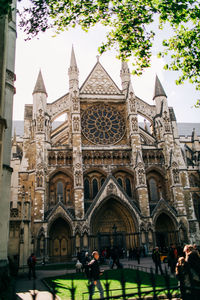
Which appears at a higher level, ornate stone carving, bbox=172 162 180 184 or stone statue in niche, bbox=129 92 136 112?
stone statue in niche, bbox=129 92 136 112

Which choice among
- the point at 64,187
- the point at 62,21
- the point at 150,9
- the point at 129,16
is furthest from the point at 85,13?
the point at 64,187

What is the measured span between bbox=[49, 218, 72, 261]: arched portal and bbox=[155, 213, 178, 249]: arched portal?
867 cm

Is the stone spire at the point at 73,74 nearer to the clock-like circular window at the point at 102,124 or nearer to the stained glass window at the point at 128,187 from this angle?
the clock-like circular window at the point at 102,124

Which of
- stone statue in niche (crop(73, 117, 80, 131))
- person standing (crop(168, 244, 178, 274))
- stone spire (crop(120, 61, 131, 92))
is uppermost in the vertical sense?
stone spire (crop(120, 61, 131, 92))

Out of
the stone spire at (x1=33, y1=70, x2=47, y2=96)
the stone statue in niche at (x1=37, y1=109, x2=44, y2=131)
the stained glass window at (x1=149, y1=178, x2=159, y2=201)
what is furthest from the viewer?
the stone spire at (x1=33, y1=70, x2=47, y2=96)

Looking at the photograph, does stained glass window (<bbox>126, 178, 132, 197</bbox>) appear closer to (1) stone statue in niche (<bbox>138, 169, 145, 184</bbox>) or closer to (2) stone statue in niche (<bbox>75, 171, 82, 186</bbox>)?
(1) stone statue in niche (<bbox>138, 169, 145, 184</bbox>)

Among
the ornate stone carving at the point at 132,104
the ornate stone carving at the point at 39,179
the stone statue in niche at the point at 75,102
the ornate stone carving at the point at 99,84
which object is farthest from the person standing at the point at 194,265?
the ornate stone carving at the point at 99,84

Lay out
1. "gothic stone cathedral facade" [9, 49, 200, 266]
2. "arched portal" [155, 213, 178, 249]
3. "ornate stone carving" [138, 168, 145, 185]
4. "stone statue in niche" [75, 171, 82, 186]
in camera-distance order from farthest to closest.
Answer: "ornate stone carving" [138, 168, 145, 185] → "arched portal" [155, 213, 178, 249] → "stone statue in niche" [75, 171, 82, 186] → "gothic stone cathedral facade" [9, 49, 200, 266]

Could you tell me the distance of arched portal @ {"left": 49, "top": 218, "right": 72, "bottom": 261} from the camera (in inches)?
963

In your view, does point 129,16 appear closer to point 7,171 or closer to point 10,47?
point 10,47

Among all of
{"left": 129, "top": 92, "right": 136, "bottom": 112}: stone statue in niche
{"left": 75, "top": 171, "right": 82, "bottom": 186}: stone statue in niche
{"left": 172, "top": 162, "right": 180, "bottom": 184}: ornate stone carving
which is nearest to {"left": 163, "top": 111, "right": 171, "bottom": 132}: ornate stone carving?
{"left": 129, "top": 92, "right": 136, "bottom": 112}: stone statue in niche

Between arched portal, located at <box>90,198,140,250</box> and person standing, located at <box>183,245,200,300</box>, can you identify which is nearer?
person standing, located at <box>183,245,200,300</box>

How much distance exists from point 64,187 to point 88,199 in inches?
105

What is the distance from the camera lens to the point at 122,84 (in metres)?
32.2
